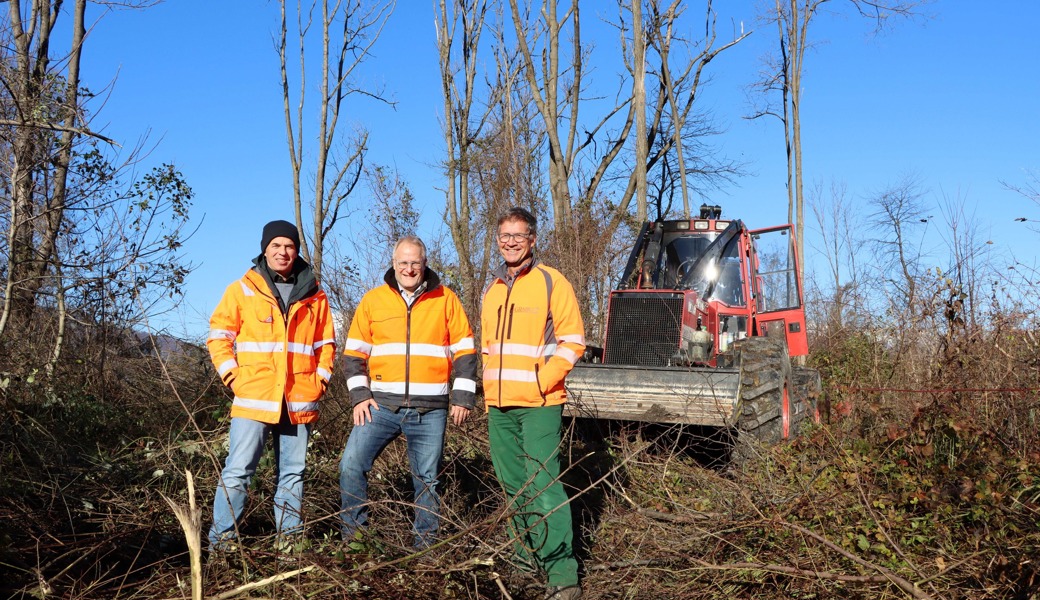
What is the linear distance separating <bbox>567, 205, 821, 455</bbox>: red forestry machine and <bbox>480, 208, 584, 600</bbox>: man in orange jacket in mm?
2172

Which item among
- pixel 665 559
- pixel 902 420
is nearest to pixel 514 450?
pixel 665 559

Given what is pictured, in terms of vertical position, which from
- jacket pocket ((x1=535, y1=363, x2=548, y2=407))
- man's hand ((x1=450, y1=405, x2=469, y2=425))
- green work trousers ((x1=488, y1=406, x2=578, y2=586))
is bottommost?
green work trousers ((x1=488, y1=406, x2=578, y2=586))

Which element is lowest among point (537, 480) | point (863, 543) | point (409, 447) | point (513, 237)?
point (863, 543)

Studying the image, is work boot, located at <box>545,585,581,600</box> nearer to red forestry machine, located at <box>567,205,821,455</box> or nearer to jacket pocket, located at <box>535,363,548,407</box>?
jacket pocket, located at <box>535,363,548,407</box>

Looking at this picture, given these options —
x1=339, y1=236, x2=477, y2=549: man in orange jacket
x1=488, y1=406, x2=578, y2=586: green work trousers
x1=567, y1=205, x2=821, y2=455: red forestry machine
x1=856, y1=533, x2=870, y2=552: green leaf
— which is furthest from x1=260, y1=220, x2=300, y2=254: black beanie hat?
x1=856, y1=533, x2=870, y2=552: green leaf

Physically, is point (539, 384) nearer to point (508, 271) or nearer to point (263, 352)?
point (508, 271)

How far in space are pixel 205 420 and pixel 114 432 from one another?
0.81 meters

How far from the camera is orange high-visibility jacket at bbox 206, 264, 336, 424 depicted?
14.7 ft

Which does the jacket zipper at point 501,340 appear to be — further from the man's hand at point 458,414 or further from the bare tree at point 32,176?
the bare tree at point 32,176

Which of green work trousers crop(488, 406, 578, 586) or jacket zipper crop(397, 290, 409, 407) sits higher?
jacket zipper crop(397, 290, 409, 407)

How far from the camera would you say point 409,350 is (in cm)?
470

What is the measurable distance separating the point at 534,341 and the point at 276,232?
4.80 ft

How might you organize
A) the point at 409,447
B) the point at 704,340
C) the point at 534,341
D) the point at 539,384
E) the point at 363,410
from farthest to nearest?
1. the point at 704,340
2. the point at 409,447
3. the point at 363,410
4. the point at 534,341
5. the point at 539,384

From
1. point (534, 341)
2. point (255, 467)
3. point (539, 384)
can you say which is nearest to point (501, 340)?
point (534, 341)
